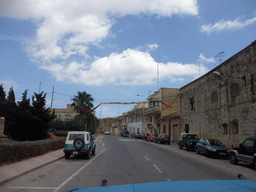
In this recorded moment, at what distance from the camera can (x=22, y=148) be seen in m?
12.4

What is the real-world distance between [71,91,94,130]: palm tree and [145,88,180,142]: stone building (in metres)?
12.8

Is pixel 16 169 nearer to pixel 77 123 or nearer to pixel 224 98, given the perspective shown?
pixel 224 98

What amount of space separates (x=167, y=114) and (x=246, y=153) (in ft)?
110

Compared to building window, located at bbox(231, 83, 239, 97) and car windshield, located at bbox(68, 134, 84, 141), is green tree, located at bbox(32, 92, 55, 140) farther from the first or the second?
building window, located at bbox(231, 83, 239, 97)

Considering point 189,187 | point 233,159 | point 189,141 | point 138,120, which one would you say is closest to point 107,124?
point 138,120

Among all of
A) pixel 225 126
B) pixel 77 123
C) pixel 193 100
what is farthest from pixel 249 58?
pixel 77 123

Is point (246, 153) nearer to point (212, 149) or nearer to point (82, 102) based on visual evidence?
point (212, 149)

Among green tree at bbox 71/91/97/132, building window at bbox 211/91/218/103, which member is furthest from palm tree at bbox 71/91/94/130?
building window at bbox 211/91/218/103

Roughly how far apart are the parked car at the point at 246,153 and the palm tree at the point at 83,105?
34.1 metres

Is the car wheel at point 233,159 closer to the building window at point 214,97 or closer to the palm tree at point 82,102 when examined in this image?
the building window at point 214,97

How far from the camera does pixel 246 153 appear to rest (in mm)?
13070

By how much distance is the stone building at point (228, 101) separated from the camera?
1961 centimetres

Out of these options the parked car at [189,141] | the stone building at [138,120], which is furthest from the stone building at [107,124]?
the parked car at [189,141]

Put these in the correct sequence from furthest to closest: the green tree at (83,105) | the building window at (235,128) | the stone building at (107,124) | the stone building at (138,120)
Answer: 1. the stone building at (107,124)
2. the stone building at (138,120)
3. the green tree at (83,105)
4. the building window at (235,128)
